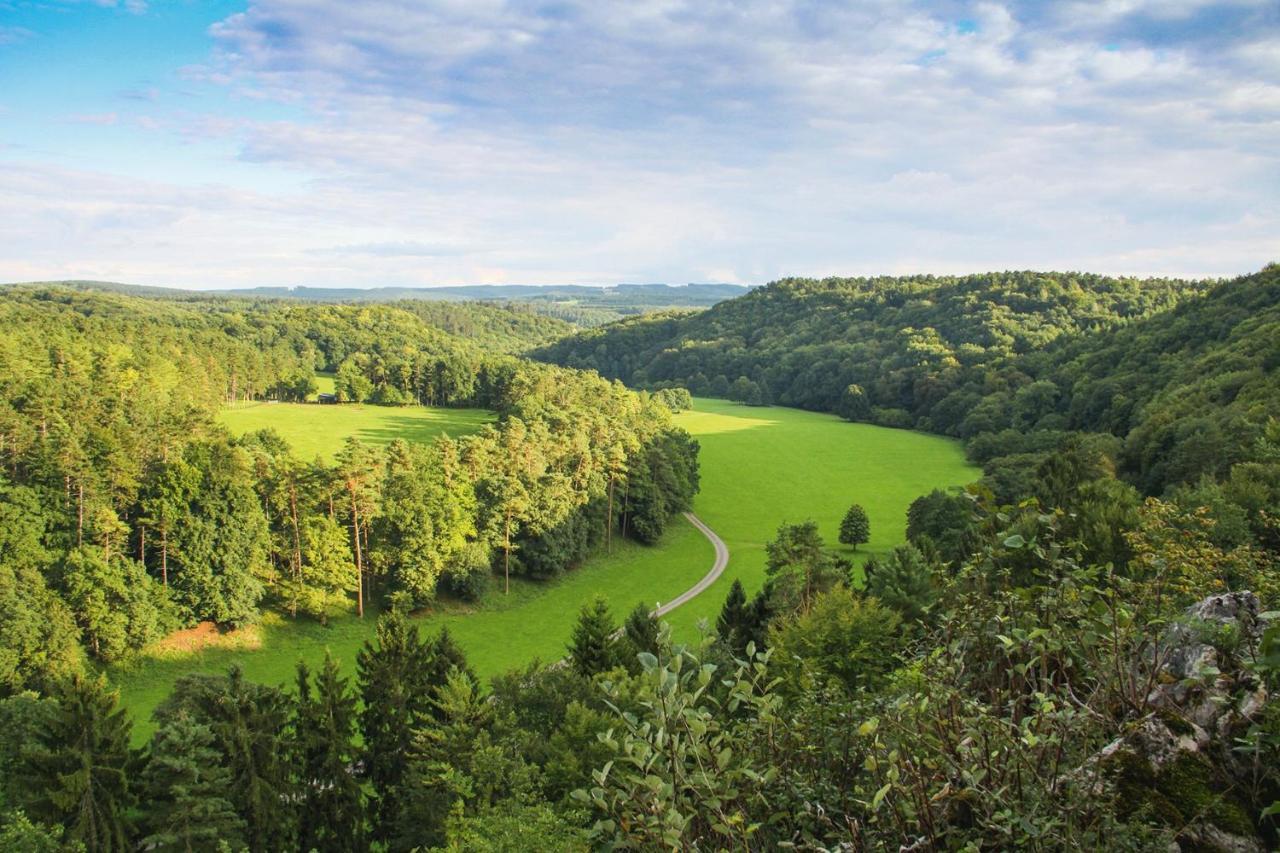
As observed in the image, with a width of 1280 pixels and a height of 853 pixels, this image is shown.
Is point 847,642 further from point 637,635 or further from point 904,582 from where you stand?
point 904,582

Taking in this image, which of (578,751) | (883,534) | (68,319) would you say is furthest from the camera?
(68,319)

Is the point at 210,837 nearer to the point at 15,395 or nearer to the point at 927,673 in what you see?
the point at 927,673

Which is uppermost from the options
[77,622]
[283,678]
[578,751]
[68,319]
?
[68,319]

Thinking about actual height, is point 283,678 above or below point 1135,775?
below

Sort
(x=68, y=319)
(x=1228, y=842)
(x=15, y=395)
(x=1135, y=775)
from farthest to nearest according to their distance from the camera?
(x=68, y=319)
(x=15, y=395)
(x=1135, y=775)
(x=1228, y=842)

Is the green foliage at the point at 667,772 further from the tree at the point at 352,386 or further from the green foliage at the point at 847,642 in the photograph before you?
the tree at the point at 352,386

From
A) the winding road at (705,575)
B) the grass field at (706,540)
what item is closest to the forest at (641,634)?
the grass field at (706,540)

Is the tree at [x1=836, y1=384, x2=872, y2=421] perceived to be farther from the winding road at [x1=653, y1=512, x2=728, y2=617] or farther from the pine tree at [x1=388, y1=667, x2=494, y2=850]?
the pine tree at [x1=388, y1=667, x2=494, y2=850]

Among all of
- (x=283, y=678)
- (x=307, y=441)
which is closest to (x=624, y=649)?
(x=283, y=678)
